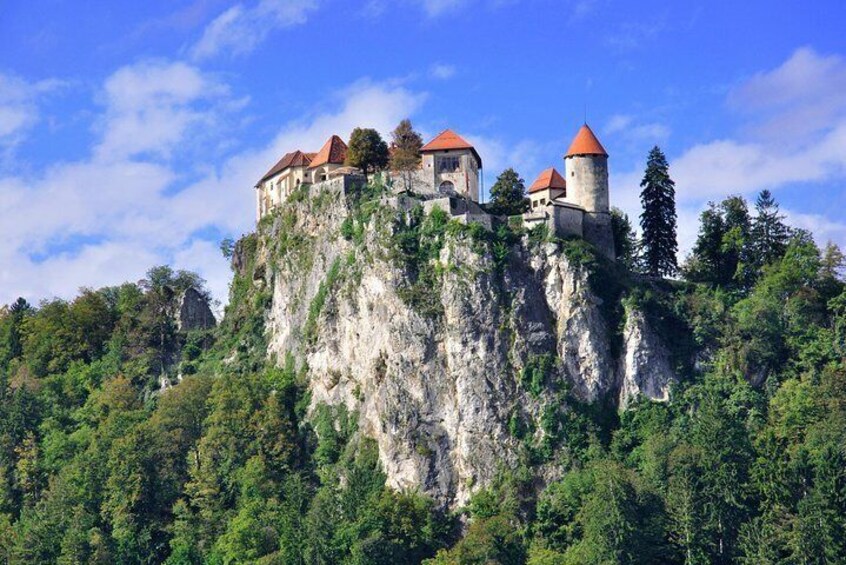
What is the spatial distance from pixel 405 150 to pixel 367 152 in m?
2.21

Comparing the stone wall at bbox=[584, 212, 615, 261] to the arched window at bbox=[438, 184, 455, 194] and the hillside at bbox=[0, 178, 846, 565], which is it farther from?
the arched window at bbox=[438, 184, 455, 194]

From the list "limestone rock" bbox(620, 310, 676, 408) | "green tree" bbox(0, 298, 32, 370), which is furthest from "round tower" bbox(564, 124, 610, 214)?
"green tree" bbox(0, 298, 32, 370)

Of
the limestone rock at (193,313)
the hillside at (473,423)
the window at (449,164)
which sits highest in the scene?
the window at (449,164)

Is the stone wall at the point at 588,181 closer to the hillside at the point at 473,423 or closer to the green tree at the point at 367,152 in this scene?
the hillside at the point at 473,423

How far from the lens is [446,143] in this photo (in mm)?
99312

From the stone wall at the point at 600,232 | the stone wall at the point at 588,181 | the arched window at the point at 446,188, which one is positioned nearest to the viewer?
the stone wall at the point at 600,232

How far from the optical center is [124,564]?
9338cm

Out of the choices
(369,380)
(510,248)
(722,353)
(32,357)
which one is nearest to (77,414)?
(32,357)

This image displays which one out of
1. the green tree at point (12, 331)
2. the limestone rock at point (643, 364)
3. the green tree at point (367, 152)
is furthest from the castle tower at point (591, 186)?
the green tree at point (12, 331)

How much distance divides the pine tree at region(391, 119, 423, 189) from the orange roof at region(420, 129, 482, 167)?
868 mm

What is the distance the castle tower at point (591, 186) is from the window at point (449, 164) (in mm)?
6166

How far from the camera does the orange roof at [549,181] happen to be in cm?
9762

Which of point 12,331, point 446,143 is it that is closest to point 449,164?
point 446,143

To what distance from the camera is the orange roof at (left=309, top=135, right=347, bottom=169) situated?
103312 millimetres
